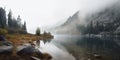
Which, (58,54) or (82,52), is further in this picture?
(82,52)

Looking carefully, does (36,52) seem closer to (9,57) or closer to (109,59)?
(9,57)

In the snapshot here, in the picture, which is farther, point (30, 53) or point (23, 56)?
point (30, 53)

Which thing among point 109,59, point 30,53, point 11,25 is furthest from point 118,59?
point 11,25

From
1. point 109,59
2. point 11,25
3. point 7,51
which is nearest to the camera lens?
point 7,51

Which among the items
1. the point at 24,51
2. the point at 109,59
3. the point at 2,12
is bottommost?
the point at 109,59

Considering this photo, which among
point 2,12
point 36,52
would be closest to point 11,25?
point 2,12

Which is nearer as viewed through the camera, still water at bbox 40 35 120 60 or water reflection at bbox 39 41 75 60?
water reflection at bbox 39 41 75 60

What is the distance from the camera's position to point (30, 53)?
1699 inches

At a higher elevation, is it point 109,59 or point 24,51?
point 24,51

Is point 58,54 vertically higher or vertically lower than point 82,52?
higher

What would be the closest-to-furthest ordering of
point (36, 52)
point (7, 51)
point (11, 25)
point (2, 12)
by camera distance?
point (7, 51) → point (36, 52) → point (2, 12) → point (11, 25)

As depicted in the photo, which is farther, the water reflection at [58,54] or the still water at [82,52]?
the still water at [82,52]

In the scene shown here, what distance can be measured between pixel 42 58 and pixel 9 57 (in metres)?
9.62

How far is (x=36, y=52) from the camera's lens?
4600 centimetres
